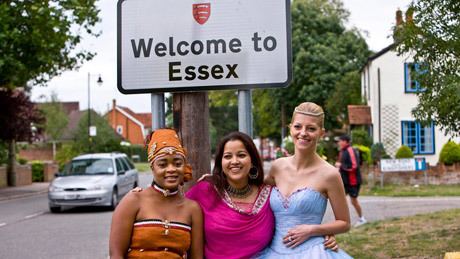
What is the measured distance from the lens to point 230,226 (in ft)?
10.8

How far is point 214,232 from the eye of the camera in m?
3.31

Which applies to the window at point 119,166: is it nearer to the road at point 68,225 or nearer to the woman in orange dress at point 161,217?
the road at point 68,225

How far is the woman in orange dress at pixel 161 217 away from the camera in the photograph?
3.17 metres

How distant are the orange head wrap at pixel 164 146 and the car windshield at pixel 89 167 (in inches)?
590

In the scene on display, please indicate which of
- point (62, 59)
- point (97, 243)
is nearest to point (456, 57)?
point (97, 243)

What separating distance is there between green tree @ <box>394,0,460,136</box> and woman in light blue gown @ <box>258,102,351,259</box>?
517 cm

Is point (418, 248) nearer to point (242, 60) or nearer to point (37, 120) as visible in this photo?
point (242, 60)

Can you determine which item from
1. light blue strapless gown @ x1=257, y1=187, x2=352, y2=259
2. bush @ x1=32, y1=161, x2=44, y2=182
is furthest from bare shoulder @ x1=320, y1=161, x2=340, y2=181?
bush @ x1=32, y1=161, x2=44, y2=182

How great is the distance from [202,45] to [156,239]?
1.16 metres

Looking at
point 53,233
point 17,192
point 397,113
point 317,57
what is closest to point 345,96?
point 317,57

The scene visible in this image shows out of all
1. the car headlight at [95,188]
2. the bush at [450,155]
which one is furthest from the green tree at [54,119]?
the car headlight at [95,188]

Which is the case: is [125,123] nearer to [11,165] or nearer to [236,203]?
[11,165]

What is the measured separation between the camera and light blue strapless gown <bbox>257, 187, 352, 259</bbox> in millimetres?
3449

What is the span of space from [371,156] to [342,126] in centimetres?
1423
